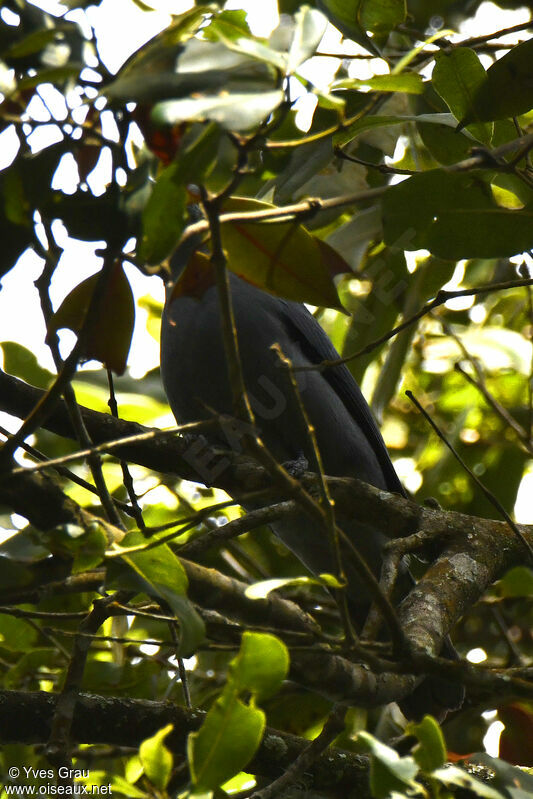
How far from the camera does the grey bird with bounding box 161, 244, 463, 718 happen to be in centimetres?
323

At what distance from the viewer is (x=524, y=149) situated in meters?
1.72

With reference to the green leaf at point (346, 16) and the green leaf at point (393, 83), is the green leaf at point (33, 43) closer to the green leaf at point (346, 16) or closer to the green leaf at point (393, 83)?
the green leaf at point (393, 83)

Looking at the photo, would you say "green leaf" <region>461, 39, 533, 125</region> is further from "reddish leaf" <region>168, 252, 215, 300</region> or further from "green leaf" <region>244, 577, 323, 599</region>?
"green leaf" <region>244, 577, 323, 599</region>

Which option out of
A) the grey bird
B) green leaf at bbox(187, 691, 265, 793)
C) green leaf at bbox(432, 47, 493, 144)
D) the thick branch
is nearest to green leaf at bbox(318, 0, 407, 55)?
green leaf at bbox(432, 47, 493, 144)

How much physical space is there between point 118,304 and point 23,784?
5.47 feet

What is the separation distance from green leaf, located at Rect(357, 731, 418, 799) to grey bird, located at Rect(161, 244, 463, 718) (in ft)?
5.54

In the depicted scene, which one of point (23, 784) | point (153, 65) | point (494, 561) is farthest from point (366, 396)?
point (153, 65)

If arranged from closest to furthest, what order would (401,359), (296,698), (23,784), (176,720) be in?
(176,720)
(23,784)
(296,698)
(401,359)

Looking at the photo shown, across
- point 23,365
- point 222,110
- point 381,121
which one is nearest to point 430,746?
point 222,110

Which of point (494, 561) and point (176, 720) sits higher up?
point (494, 561)

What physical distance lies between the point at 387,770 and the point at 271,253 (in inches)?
37.8

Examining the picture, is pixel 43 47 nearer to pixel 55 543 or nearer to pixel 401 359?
pixel 55 543

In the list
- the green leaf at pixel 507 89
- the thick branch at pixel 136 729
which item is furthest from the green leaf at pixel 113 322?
the thick branch at pixel 136 729

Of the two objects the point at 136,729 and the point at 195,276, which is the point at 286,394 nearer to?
the point at 136,729
